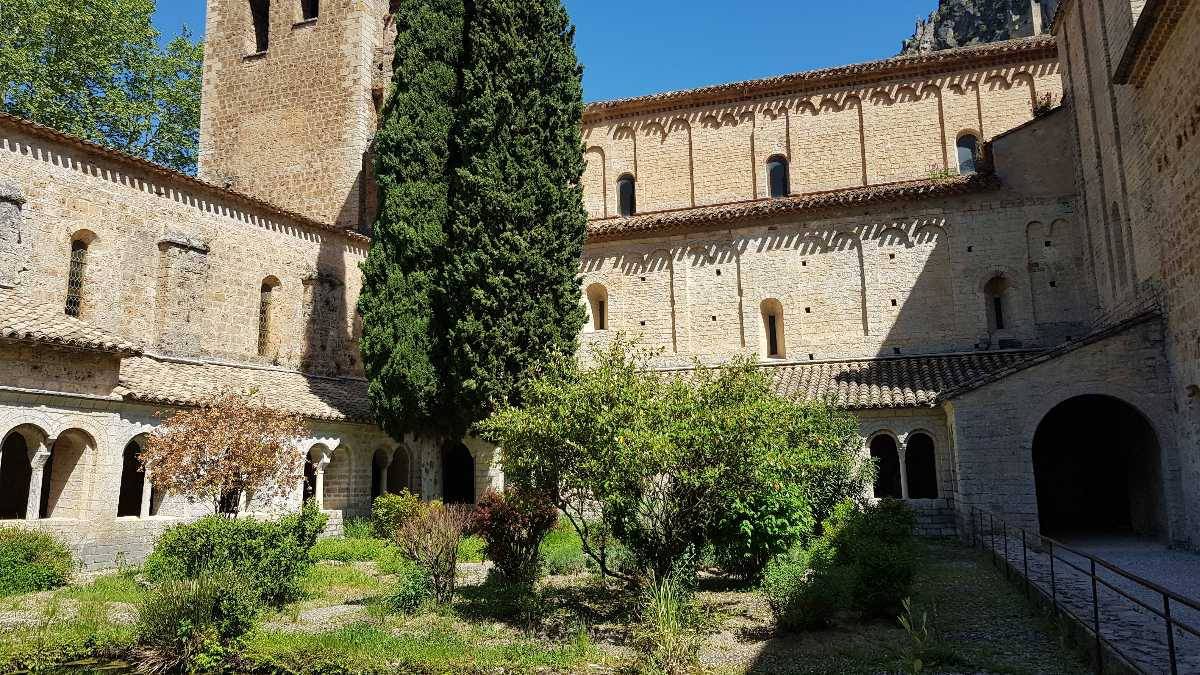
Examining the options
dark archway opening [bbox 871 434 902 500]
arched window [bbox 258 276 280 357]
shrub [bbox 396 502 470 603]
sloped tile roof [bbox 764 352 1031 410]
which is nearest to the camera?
shrub [bbox 396 502 470 603]

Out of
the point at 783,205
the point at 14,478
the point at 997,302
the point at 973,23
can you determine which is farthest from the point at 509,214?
the point at 973,23

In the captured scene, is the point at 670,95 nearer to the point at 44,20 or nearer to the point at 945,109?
the point at 945,109

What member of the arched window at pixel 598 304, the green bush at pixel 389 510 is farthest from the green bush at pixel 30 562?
the arched window at pixel 598 304

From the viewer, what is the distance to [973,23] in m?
43.3

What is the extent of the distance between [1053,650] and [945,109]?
1836cm

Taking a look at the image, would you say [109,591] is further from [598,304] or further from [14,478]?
[598,304]

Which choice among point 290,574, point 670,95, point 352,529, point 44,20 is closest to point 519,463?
point 290,574

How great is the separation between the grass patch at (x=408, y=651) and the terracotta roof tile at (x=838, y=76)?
19.0 m

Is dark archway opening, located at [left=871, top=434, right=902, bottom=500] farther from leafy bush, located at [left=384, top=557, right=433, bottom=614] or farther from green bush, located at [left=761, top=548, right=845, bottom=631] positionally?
leafy bush, located at [left=384, top=557, right=433, bottom=614]

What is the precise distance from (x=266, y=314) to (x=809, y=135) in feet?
54.6

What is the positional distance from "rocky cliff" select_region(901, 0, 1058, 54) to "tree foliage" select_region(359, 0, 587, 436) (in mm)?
26422

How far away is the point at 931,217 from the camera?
21688 mm

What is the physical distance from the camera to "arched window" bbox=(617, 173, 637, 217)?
25.5m

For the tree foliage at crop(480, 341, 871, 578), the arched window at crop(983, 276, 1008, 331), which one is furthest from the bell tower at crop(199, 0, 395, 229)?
the arched window at crop(983, 276, 1008, 331)
